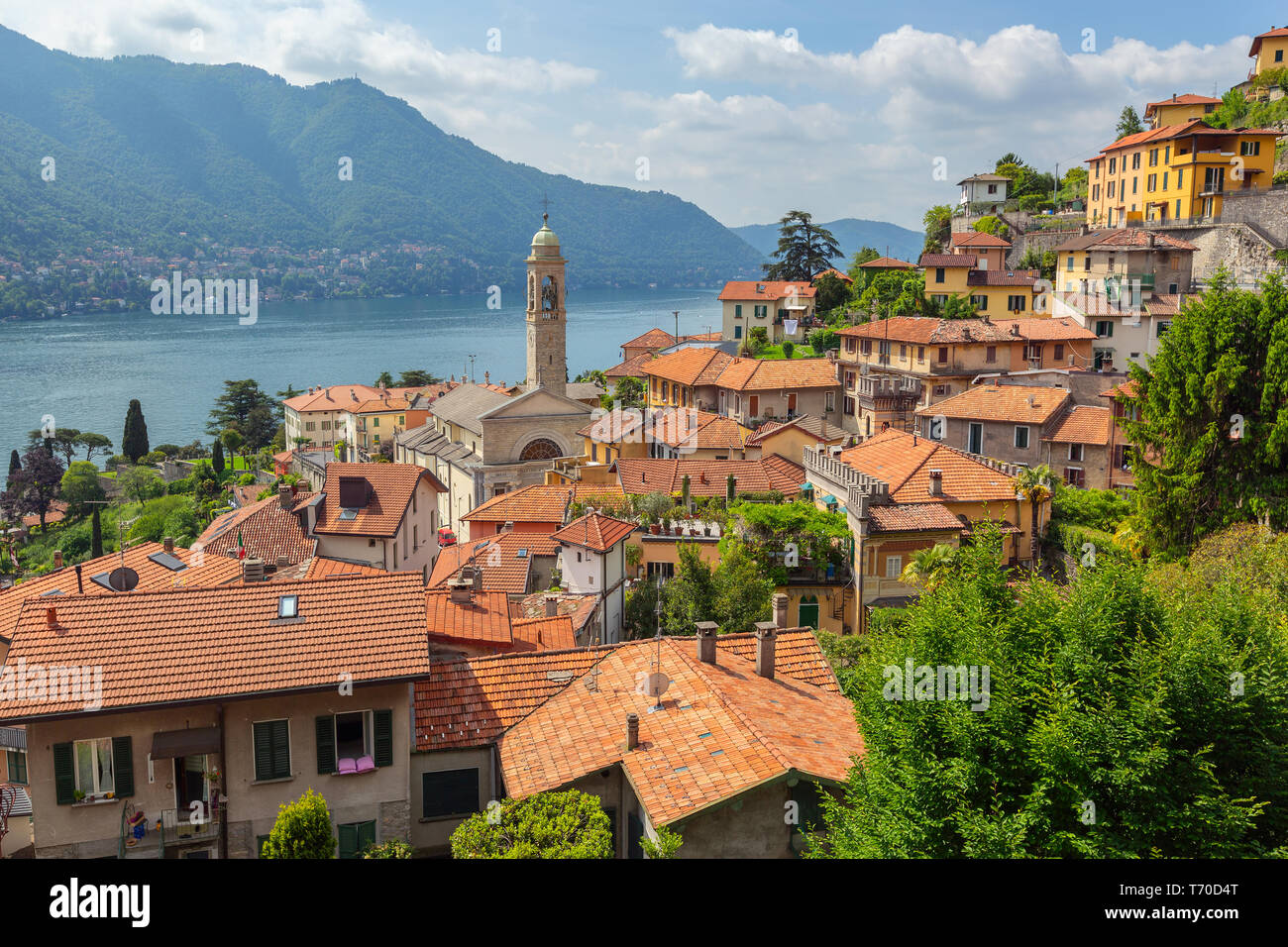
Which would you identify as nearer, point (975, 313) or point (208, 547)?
point (208, 547)

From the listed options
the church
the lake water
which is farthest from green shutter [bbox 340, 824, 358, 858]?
the lake water

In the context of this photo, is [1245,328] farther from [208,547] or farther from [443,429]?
[443,429]

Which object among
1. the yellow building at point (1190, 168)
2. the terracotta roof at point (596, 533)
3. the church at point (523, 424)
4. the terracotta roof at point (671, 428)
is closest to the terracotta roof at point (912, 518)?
the terracotta roof at point (596, 533)

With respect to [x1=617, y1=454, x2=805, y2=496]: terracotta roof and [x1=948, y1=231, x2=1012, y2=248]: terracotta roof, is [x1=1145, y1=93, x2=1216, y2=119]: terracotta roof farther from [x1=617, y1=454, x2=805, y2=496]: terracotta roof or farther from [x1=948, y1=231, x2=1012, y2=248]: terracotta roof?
[x1=617, y1=454, x2=805, y2=496]: terracotta roof

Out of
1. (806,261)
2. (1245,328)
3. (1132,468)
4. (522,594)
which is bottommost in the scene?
(522,594)

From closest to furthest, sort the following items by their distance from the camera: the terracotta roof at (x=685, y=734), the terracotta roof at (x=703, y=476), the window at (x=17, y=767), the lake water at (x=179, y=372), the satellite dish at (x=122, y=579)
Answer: the terracotta roof at (x=685, y=734) < the window at (x=17, y=767) < the satellite dish at (x=122, y=579) < the terracotta roof at (x=703, y=476) < the lake water at (x=179, y=372)

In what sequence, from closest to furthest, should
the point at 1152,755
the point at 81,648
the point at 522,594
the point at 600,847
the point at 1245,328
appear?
the point at 1152,755
the point at 600,847
the point at 81,648
the point at 1245,328
the point at 522,594

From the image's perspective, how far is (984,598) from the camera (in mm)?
11914

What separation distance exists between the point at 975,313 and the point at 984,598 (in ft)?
154

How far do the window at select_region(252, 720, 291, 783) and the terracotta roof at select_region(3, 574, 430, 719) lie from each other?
30.2 inches

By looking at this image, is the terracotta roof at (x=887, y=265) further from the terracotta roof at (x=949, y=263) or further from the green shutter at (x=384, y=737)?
the green shutter at (x=384, y=737)

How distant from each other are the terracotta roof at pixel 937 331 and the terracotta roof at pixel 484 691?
33.6m

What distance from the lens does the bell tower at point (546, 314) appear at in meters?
55.9

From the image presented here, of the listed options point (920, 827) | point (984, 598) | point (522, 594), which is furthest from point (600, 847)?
point (522, 594)
